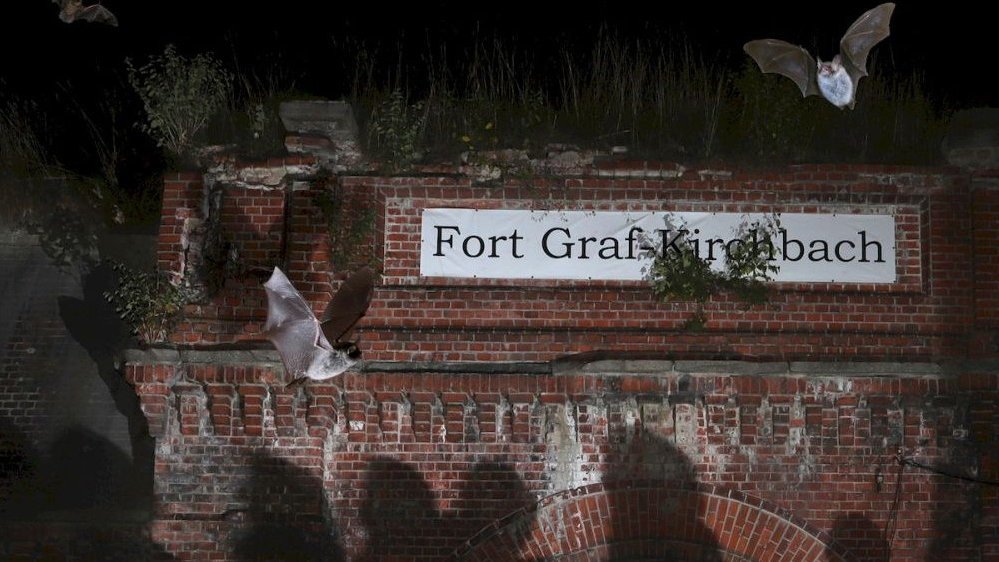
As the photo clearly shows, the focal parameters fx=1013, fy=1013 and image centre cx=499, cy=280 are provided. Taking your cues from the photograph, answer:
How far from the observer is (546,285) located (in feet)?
25.3

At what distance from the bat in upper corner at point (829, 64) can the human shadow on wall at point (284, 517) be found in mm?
4595

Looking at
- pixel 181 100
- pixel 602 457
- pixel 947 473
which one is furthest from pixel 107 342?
pixel 947 473

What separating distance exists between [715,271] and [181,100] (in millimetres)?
4414

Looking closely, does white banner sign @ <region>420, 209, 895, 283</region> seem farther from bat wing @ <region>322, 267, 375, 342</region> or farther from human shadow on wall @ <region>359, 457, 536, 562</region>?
human shadow on wall @ <region>359, 457, 536, 562</region>

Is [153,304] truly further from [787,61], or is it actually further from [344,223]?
[787,61]

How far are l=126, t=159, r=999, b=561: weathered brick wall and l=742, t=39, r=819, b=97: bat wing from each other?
1.78 metres

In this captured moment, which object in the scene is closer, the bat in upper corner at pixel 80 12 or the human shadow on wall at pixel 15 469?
the human shadow on wall at pixel 15 469

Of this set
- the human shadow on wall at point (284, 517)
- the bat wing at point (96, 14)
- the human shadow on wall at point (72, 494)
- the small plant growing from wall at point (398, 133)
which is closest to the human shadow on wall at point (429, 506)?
the human shadow on wall at point (284, 517)

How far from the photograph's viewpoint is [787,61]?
7.70 meters

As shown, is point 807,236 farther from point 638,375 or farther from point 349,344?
point 349,344

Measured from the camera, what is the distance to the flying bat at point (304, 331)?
695 centimetres

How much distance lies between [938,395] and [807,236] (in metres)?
1.51

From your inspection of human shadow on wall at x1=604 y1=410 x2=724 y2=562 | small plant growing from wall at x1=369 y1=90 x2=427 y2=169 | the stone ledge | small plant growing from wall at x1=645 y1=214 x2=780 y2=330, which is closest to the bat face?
small plant growing from wall at x1=645 y1=214 x2=780 y2=330

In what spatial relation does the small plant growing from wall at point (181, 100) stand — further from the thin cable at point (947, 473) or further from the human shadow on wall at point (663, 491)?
the thin cable at point (947, 473)
